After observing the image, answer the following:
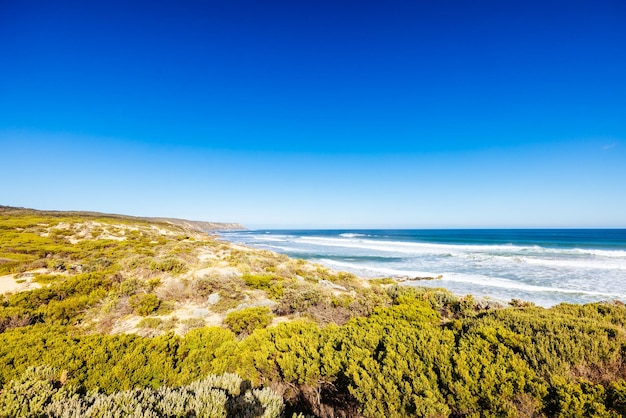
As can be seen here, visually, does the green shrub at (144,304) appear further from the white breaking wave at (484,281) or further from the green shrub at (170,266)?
the white breaking wave at (484,281)

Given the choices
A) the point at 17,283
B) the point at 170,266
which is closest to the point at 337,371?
the point at 170,266

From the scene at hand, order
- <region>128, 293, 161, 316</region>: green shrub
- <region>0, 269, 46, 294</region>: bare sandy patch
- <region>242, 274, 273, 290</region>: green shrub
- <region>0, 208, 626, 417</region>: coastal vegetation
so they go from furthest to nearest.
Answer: <region>242, 274, 273, 290</region>: green shrub, <region>0, 269, 46, 294</region>: bare sandy patch, <region>128, 293, 161, 316</region>: green shrub, <region>0, 208, 626, 417</region>: coastal vegetation

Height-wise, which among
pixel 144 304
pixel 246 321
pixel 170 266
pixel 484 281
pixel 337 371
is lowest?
pixel 484 281

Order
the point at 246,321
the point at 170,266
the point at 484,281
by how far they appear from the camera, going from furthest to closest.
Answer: the point at 484,281 < the point at 170,266 < the point at 246,321

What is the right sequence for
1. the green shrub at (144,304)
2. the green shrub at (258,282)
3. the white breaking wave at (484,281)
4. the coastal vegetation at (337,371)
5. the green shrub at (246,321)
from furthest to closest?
the white breaking wave at (484,281) → the green shrub at (258,282) → the green shrub at (144,304) → the green shrub at (246,321) → the coastal vegetation at (337,371)

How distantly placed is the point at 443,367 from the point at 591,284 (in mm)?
23563

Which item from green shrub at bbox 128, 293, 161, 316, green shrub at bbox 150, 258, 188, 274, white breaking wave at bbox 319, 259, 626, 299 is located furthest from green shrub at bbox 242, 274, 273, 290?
white breaking wave at bbox 319, 259, 626, 299

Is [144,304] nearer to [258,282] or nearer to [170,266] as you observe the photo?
[258,282]

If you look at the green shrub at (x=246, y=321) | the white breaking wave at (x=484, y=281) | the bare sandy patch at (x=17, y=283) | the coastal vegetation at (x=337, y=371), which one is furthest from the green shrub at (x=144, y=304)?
the white breaking wave at (x=484, y=281)

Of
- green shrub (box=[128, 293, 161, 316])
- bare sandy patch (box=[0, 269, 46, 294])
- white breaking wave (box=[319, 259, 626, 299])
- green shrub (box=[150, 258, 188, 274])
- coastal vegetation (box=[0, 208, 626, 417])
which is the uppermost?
coastal vegetation (box=[0, 208, 626, 417])

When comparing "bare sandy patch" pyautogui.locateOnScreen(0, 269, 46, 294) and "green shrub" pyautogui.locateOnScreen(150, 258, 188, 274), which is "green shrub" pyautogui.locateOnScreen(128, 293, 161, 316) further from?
"bare sandy patch" pyautogui.locateOnScreen(0, 269, 46, 294)

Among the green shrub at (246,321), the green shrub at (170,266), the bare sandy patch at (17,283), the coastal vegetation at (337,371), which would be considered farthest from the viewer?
the green shrub at (170,266)

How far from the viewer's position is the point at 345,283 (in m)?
15.2

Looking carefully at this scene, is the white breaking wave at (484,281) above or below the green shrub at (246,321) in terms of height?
below
